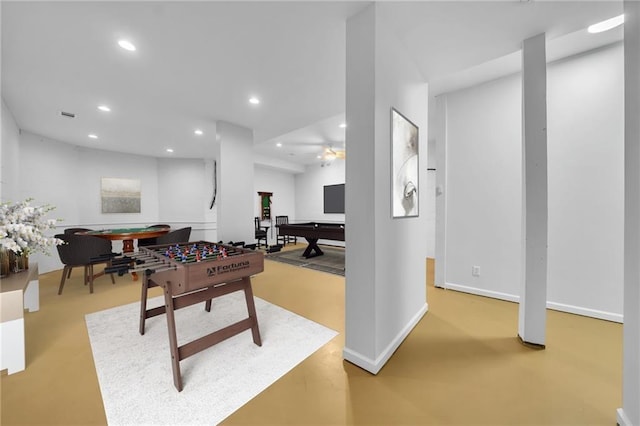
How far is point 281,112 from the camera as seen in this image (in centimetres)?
353

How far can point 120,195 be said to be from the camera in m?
5.71

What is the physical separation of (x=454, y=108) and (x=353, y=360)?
3.34 m

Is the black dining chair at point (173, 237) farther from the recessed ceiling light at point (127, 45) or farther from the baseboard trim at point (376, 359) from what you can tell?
the baseboard trim at point (376, 359)

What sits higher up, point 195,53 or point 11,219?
point 195,53

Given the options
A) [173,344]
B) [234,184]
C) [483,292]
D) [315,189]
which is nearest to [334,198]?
[315,189]

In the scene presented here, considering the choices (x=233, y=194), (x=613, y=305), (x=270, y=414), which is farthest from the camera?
(x=233, y=194)

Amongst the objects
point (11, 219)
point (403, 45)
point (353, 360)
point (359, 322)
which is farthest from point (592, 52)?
point (11, 219)

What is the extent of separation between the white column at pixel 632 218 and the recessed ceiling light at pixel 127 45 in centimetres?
333

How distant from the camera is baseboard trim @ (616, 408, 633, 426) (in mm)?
1159

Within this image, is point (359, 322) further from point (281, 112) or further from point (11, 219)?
point (281, 112)

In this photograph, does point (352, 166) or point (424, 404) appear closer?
point (424, 404)

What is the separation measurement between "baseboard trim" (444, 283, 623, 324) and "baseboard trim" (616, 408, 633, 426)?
64.8 inches

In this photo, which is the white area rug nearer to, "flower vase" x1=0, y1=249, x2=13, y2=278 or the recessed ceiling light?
"flower vase" x1=0, y1=249, x2=13, y2=278

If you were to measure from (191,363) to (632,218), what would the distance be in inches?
113
